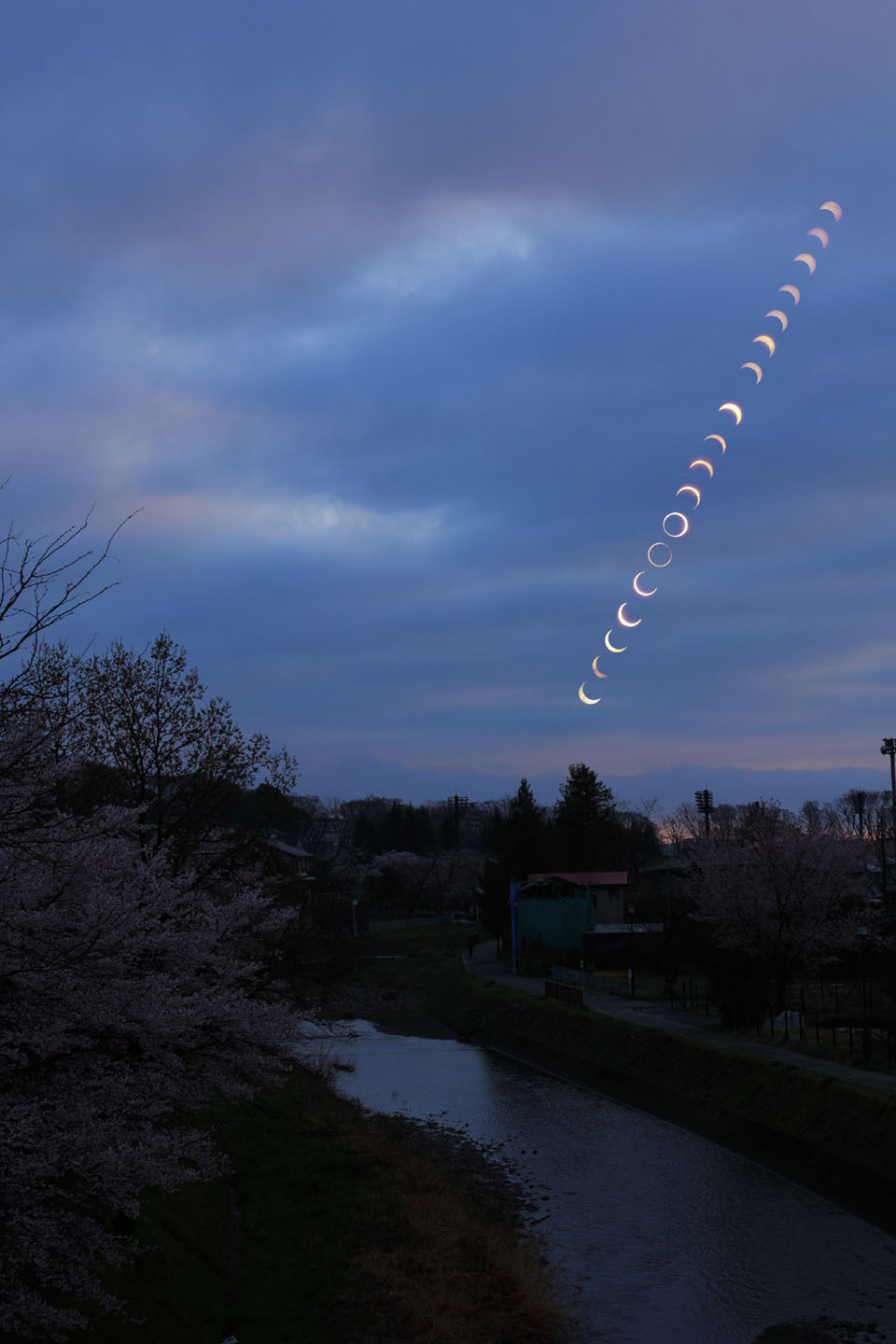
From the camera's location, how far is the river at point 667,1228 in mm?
19469

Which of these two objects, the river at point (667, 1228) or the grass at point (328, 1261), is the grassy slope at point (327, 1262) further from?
the river at point (667, 1228)

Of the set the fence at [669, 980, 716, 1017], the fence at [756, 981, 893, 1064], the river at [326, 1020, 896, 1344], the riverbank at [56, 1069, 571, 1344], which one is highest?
the fence at [756, 981, 893, 1064]

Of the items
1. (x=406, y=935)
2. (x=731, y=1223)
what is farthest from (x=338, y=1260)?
(x=406, y=935)

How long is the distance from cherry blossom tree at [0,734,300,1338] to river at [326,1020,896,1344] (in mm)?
10254

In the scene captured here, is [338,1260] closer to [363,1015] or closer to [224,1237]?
[224,1237]

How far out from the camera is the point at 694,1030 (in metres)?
40.6

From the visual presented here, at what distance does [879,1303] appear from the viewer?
1944 centimetres

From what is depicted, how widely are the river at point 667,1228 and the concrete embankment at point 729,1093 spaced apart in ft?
2.36

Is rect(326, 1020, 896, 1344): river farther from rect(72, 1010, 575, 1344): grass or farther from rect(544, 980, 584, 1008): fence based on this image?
rect(544, 980, 584, 1008): fence

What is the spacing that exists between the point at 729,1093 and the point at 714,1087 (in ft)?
3.14

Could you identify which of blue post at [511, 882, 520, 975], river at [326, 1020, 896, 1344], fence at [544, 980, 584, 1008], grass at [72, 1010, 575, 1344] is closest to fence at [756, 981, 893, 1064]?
river at [326, 1020, 896, 1344]

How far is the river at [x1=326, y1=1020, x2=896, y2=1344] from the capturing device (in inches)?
Answer: 766

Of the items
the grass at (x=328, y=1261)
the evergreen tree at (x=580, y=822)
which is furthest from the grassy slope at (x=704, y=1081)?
the evergreen tree at (x=580, y=822)

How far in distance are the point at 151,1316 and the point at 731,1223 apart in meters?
14.9
